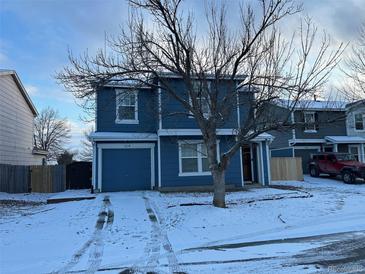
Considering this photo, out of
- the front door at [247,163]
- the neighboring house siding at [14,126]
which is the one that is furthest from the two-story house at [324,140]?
the neighboring house siding at [14,126]

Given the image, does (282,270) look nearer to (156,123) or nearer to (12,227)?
(12,227)

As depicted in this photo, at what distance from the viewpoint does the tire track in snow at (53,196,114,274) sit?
710 centimetres

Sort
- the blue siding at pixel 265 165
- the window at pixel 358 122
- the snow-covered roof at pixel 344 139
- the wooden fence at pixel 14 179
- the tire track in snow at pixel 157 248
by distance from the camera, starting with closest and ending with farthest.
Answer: the tire track in snow at pixel 157 248, the wooden fence at pixel 14 179, the blue siding at pixel 265 165, the snow-covered roof at pixel 344 139, the window at pixel 358 122

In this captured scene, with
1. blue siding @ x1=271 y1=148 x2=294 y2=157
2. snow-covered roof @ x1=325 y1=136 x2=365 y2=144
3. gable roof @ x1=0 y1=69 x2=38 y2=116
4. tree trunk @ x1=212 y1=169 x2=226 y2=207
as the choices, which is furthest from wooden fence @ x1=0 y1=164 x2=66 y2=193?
snow-covered roof @ x1=325 y1=136 x2=365 y2=144

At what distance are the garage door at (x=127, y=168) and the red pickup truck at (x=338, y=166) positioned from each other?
45.0ft

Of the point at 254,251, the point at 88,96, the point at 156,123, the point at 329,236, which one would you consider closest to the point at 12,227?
the point at 88,96

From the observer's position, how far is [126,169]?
66.8 ft

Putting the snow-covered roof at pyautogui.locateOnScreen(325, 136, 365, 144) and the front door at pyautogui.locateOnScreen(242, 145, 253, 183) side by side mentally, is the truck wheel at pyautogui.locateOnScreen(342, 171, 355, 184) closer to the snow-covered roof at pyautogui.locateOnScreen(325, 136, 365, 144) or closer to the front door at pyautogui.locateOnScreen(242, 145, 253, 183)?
the snow-covered roof at pyautogui.locateOnScreen(325, 136, 365, 144)

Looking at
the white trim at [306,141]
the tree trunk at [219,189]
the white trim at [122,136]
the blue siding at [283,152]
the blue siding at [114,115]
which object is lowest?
the tree trunk at [219,189]

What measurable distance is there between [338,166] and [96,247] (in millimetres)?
22032

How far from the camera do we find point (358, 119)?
33844mm

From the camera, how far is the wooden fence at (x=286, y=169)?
26766 millimetres

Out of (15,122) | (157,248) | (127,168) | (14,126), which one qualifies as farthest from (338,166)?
(15,122)

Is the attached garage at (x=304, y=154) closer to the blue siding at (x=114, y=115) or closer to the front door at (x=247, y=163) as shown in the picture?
the front door at (x=247, y=163)
